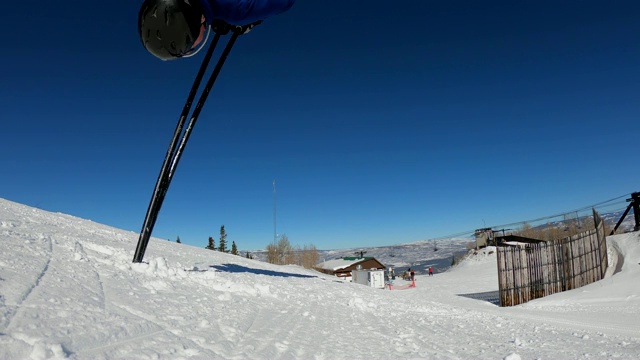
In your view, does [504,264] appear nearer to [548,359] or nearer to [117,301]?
[548,359]

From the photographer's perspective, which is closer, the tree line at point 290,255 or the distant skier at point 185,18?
the distant skier at point 185,18

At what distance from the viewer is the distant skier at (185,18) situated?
2.69m

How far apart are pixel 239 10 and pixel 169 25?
1.77 feet

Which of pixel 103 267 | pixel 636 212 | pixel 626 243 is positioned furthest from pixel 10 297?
pixel 636 212

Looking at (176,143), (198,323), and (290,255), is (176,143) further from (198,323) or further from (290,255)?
(290,255)

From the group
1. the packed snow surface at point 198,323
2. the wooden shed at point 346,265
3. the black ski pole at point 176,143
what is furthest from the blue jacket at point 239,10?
the wooden shed at point 346,265

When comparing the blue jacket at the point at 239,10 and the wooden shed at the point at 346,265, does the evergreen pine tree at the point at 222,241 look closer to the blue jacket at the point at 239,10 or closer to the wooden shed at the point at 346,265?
the wooden shed at the point at 346,265

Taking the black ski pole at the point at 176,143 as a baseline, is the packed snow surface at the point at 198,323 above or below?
below

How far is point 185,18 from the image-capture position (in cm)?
274

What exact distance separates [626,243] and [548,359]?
15.2m

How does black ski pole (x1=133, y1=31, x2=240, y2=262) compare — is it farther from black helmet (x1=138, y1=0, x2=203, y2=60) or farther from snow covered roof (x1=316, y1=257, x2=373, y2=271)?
snow covered roof (x1=316, y1=257, x2=373, y2=271)

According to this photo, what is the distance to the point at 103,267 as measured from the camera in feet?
12.2

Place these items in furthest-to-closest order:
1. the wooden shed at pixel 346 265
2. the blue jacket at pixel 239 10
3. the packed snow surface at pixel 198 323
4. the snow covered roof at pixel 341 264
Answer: the snow covered roof at pixel 341 264
the wooden shed at pixel 346 265
the blue jacket at pixel 239 10
the packed snow surface at pixel 198 323

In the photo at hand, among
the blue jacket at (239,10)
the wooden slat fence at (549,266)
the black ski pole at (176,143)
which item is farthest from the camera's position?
the wooden slat fence at (549,266)
